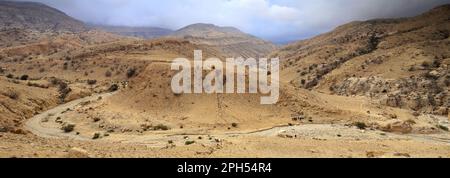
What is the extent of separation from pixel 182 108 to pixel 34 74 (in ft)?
146

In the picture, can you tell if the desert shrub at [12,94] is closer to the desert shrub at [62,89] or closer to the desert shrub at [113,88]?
the desert shrub at [62,89]

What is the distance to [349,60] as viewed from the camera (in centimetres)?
7425

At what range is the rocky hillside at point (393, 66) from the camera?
52031 mm

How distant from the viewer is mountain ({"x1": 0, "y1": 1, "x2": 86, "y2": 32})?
159 metres

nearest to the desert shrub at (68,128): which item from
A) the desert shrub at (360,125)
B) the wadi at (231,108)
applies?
the wadi at (231,108)

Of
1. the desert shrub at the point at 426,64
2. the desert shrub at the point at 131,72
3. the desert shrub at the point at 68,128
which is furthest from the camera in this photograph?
the desert shrub at the point at 131,72

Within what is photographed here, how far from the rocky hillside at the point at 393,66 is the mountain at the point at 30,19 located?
4237 inches

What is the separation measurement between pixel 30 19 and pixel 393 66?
148033 millimetres

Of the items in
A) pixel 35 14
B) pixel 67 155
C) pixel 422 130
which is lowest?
pixel 422 130

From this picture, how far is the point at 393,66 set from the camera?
6241 cm

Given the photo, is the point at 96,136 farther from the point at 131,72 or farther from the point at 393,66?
the point at 393,66

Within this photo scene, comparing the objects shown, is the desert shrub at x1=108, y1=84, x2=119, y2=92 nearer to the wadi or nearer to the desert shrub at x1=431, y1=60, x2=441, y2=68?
the wadi
